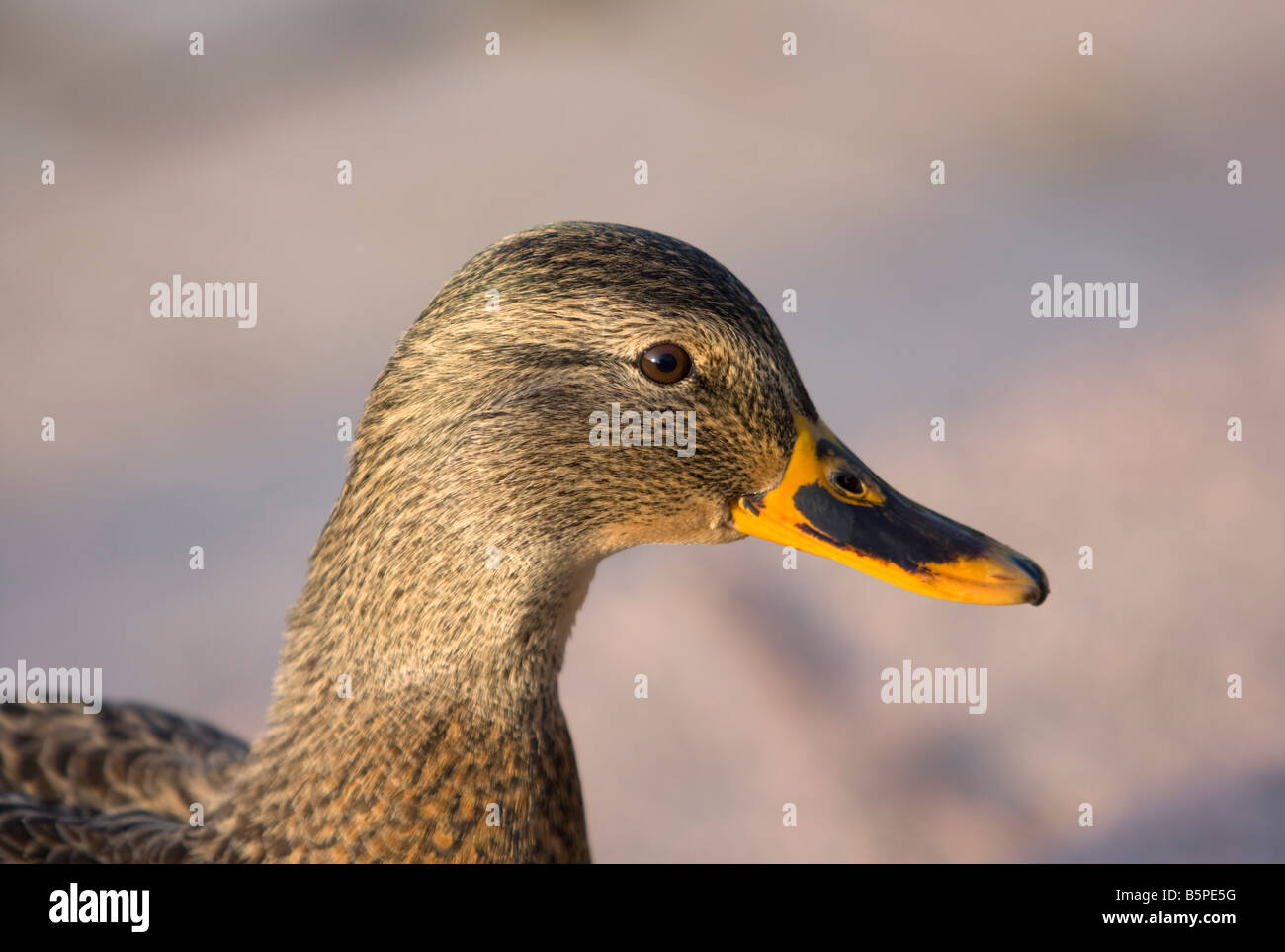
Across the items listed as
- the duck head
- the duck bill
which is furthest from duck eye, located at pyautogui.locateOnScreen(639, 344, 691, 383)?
the duck bill

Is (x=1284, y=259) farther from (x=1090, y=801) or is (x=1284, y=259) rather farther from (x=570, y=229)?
(x=570, y=229)

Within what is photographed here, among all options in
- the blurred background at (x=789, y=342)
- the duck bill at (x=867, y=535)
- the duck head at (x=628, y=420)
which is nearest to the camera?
the duck head at (x=628, y=420)

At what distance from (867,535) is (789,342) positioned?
353 centimetres

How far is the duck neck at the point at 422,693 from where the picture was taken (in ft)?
7.39

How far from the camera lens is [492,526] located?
2.25 meters

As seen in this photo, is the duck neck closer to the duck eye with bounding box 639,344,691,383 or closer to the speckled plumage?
the speckled plumage

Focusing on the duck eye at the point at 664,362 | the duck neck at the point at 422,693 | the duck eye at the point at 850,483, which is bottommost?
the duck neck at the point at 422,693

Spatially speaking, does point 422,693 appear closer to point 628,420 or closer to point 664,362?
point 628,420

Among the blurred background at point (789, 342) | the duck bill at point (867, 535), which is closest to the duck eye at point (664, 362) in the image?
the duck bill at point (867, 535)

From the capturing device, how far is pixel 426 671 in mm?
2291

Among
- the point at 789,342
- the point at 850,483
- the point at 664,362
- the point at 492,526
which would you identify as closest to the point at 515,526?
the point at 492,526

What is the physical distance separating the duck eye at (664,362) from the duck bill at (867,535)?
0.26m

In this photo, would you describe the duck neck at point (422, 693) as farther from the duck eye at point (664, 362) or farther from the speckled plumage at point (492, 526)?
the duck eye at point (664, 362)

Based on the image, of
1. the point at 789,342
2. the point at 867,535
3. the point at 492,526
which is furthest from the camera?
the point at 789,342
